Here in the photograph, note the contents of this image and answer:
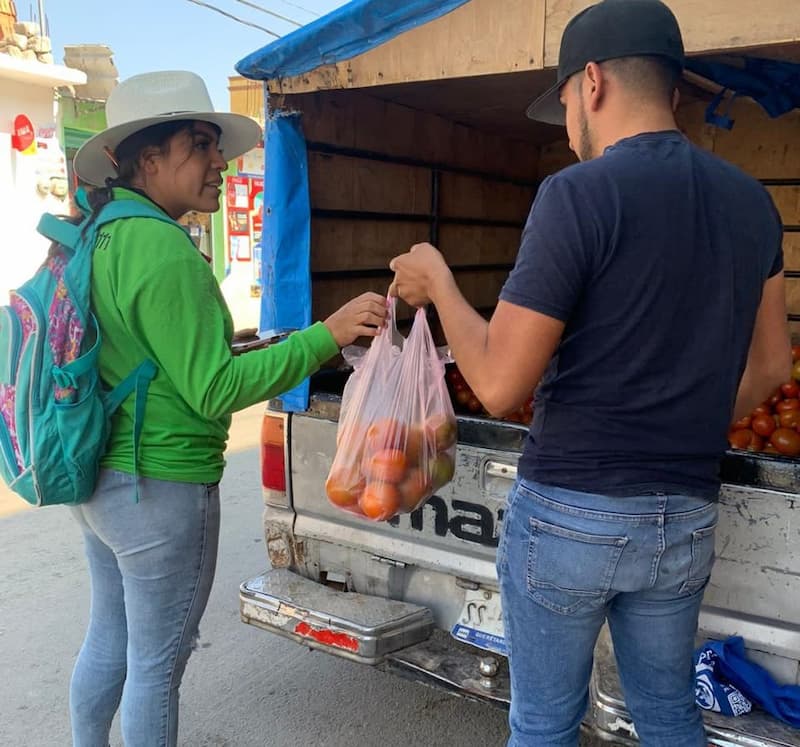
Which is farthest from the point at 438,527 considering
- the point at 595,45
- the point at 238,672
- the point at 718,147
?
the point at 718,147

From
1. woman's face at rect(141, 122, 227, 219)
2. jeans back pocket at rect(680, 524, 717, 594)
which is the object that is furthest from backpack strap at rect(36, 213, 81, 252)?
jeans back pocket at rect(680, 524, 717, 594)

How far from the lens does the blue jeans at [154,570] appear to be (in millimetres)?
1853

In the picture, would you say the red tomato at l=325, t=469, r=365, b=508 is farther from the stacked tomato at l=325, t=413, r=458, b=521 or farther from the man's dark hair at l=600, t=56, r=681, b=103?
the man's dark hair at l=600, t=56, r=681, b=103

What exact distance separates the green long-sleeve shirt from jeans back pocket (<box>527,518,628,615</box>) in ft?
2.30

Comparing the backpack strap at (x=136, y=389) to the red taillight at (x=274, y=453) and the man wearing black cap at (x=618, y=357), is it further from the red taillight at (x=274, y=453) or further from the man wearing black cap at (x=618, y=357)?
the red taillight at (x=274, y=453)


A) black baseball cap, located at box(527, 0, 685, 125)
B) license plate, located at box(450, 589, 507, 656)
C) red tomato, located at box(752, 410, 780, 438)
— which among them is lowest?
license plate, located at box(450, 589, 507, 656)

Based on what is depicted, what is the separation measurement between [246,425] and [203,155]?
5604 mm

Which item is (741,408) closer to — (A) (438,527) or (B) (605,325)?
(B) (605,325)

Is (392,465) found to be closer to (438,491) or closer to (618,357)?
(438,491)

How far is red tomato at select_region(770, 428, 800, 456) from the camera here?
9.01 feet

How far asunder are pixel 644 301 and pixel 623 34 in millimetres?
493

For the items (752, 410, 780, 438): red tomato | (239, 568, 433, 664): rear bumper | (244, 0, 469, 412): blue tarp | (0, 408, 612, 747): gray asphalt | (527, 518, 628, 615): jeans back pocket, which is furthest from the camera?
(752, 410, 780, 438): red tomato

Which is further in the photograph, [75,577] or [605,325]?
[75,577]

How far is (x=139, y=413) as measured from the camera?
1.80 metres
